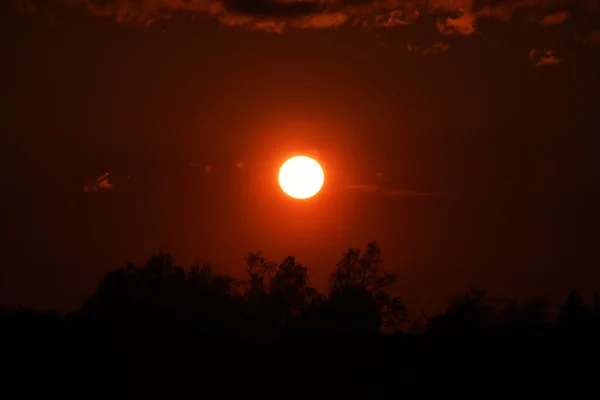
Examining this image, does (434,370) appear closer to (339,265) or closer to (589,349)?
(589,349)

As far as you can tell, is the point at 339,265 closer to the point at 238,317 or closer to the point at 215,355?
the point at 238,317

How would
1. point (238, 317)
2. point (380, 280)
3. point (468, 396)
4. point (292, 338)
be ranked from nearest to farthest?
point (468, 396)
point (292, 338)
point (238, 317)
point (380, 280)

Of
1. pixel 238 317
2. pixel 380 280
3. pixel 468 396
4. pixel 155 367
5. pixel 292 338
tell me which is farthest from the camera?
pixel 380 280

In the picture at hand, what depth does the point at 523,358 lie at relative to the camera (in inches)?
2080

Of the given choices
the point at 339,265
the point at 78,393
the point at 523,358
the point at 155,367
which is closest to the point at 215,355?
the point at 155,367

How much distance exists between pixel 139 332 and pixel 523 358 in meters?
19.4

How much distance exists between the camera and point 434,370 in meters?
52.9

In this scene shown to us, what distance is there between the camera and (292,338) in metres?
59.8

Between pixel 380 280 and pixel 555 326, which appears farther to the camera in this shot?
pixel 380 280

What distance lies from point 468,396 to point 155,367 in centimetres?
1509

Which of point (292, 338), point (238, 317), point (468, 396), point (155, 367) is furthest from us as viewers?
point (238, 317)

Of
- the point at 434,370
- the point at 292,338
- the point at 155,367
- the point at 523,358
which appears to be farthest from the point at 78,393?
the point at 523,358

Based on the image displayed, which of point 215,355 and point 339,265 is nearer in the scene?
point 215,355

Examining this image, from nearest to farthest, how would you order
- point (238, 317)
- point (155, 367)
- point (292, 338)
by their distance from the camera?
point (155, 367) → point (292, 338) → point (238, 317)
